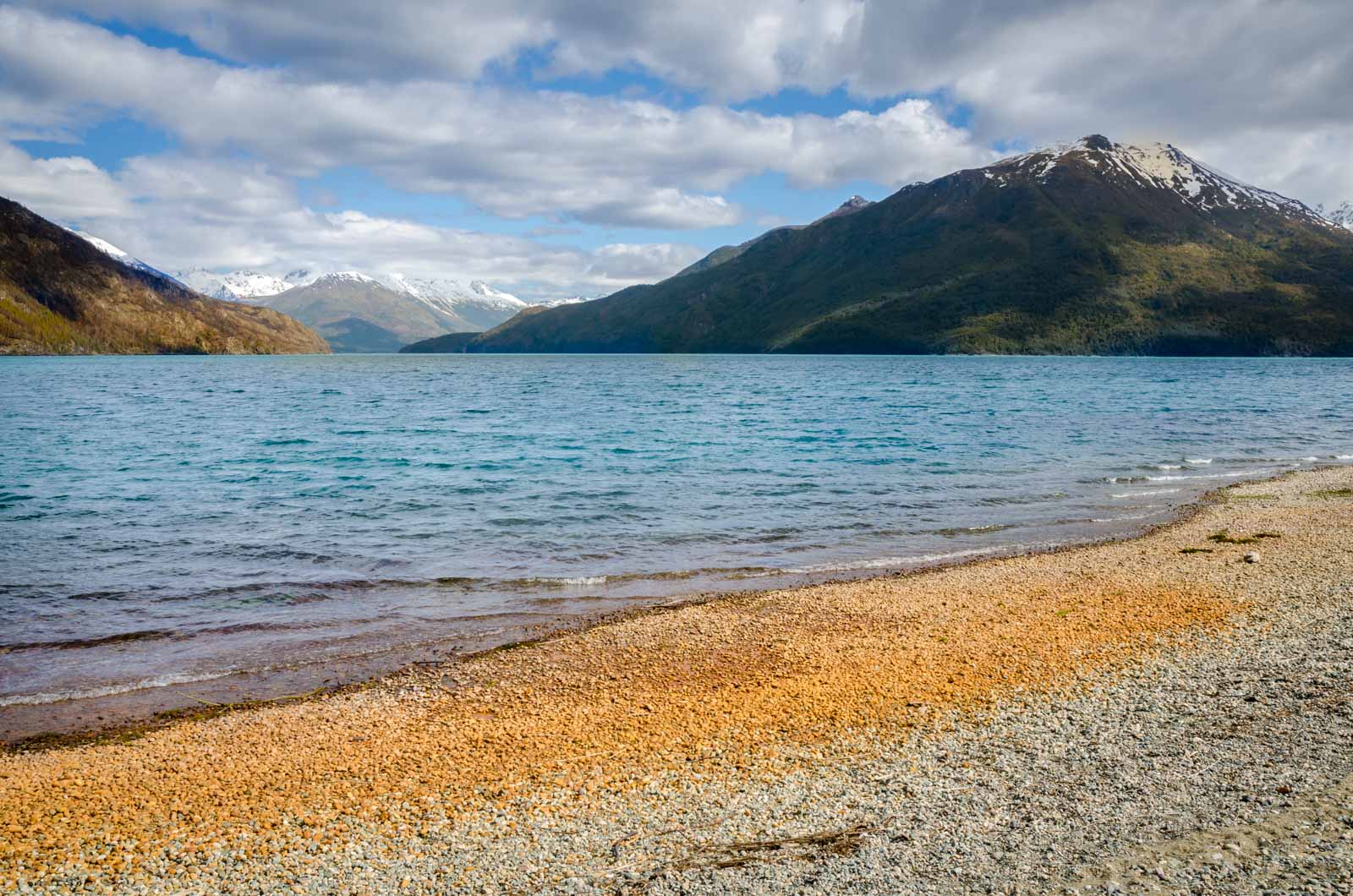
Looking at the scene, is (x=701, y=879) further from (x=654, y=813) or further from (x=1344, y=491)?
(x=1344, y=491)

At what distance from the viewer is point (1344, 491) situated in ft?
92.0

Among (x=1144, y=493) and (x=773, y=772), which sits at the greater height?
(x=1144, y=493)

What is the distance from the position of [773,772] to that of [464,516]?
18.9 metres

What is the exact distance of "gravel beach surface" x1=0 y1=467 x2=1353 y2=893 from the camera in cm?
703

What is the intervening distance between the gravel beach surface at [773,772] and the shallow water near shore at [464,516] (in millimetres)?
3040

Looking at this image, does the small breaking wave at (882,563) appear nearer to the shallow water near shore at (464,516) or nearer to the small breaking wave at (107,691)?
the shallow water near shore at (464,516)

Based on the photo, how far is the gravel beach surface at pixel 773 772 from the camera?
7.03 meters

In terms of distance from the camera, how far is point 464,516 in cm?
2608

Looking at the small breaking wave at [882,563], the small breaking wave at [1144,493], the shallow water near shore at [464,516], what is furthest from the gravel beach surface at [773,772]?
the small breaking wave at [1144,493]

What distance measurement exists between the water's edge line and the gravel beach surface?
35cm

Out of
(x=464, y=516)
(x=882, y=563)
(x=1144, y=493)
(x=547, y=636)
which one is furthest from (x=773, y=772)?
(x=1144, y=493)

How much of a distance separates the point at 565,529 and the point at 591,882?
17289mm

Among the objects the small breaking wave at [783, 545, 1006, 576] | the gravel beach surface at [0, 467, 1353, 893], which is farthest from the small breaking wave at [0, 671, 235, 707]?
the small breaking wave at [783, 545, 1006, 576]

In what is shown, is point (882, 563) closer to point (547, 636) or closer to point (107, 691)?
point (547, 636)
